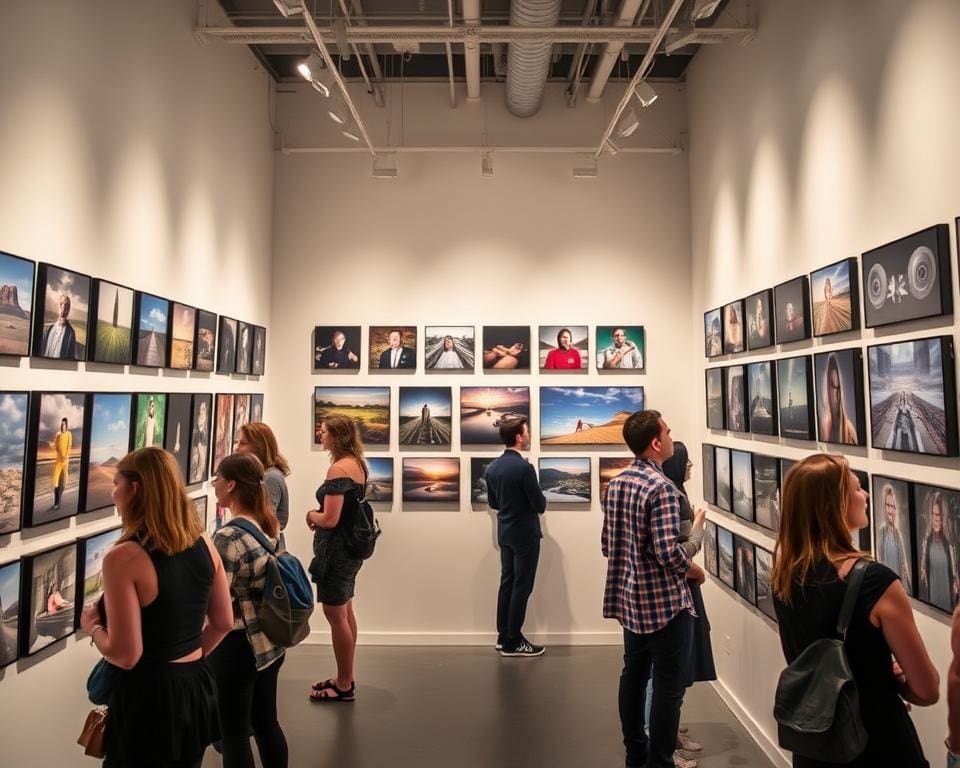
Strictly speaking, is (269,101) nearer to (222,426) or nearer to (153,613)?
(222,426)

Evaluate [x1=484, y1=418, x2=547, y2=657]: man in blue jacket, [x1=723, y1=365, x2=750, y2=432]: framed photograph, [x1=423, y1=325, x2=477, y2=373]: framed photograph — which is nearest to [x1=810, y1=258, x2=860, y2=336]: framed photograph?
[x1=723, y1=365, x2=750, y2=432]: framed photograph

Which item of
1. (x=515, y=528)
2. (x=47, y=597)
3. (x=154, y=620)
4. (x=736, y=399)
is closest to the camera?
(x=154, y=620)

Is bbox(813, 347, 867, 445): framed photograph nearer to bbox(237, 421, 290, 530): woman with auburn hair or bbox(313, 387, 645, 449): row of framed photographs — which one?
bbox(313, 387, 645, 449): row of framed photographs

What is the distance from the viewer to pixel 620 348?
601 cm

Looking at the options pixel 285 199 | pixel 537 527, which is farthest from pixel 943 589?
pixel 285 199

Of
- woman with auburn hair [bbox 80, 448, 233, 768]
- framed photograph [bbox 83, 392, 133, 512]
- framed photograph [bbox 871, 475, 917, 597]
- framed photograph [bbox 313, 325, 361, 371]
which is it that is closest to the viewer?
woman with auburn hair [bbox 80, 448, 233, 768]

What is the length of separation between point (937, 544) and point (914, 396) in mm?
574

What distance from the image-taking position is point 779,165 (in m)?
3.99

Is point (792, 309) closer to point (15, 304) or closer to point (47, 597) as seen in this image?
point (15, 304)

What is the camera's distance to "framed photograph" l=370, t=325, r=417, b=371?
6.01m

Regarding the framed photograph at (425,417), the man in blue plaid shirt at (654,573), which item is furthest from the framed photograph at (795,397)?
the framed photograph at (425,417)

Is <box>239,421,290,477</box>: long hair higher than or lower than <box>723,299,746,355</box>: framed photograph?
lower

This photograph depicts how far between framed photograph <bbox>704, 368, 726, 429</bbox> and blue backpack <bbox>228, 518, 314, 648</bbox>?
335cm

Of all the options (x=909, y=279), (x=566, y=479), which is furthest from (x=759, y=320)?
(x=566, y=479)
